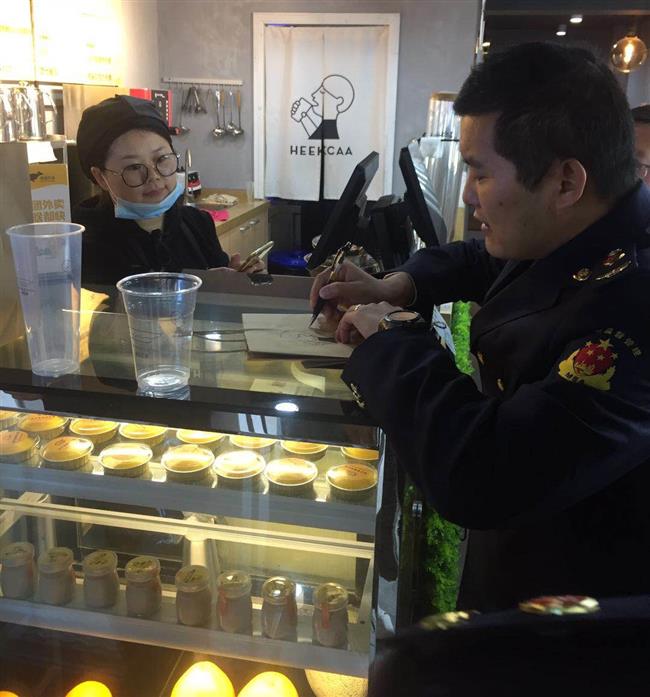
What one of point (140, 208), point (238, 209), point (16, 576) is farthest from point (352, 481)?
point (238, 209)

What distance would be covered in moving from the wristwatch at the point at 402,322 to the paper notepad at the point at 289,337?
0.41 ft

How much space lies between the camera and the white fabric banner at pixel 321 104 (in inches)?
201

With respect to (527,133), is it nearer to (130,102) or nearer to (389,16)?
(130,102)

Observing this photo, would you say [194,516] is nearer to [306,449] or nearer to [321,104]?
[306,449]

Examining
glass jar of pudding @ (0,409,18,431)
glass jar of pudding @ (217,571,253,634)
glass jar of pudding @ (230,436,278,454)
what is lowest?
Answer: glass jar of pudding @ (217,571,253,634)

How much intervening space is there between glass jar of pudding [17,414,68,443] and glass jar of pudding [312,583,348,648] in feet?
1.73

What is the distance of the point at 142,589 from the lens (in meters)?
1.22

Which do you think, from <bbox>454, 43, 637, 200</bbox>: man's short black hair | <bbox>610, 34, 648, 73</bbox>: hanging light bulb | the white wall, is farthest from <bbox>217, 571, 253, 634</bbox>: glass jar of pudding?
<bbox>610, 34, 648, 73</bbox>: hanging light bulb

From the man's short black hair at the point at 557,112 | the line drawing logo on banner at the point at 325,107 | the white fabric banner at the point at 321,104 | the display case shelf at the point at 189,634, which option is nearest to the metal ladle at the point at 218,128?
the white fabric banner at the point at 321,104

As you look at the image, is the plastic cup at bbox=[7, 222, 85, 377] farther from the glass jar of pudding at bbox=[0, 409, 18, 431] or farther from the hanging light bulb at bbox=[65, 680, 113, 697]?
the hanging light bulb at bbox=[65, 680, 113, 697]

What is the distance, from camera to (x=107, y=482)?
3.71 ft

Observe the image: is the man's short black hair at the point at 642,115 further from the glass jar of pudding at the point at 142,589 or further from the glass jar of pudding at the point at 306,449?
the glass jar of pudding at the point at 142,589

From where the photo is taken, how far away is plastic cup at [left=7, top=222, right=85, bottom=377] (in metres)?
1.00

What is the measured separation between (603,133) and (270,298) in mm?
715
